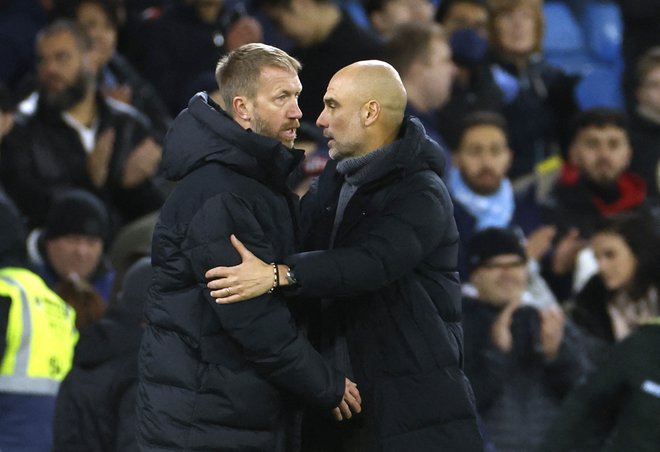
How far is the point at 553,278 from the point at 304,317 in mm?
3749

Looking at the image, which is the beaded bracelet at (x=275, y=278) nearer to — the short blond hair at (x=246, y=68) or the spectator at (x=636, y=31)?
the short blond hair at (x=246, y=68)

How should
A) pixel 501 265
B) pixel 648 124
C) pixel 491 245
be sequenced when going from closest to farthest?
pixel 501 265
pixel 491 245
pixel 648 124

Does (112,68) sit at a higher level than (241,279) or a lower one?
lower

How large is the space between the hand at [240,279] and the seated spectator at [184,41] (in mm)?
4712

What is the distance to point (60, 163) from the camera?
8.19 meters

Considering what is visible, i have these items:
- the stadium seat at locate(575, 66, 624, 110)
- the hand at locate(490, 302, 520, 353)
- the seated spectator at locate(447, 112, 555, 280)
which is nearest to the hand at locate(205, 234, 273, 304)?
the hand at locate(490, 302, 520, 353)

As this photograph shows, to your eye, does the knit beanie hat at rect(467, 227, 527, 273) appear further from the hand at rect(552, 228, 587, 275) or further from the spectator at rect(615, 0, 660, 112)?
the spectator at rect(615, 0, 660, 112)

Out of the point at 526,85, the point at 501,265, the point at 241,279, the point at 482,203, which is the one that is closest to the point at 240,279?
the point at 241,279

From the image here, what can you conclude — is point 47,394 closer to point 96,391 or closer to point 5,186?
point 96,391

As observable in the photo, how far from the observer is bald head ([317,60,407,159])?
4.76 meters

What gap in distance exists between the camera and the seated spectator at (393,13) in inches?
386

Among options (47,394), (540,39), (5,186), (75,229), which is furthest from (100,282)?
(540,39)

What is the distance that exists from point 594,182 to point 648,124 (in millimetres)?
658

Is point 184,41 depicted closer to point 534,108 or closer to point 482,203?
point 534,108
